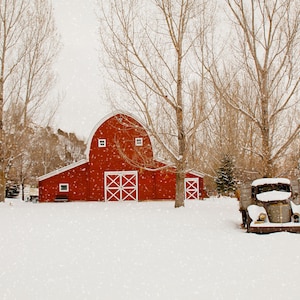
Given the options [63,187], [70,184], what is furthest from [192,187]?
[63,187]

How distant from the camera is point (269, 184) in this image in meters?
11.7

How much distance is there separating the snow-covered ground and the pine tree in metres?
20.3

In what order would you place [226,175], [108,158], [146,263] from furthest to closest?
[226,175] < [108,158] < [146,263]

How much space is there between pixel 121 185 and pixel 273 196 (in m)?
15.6

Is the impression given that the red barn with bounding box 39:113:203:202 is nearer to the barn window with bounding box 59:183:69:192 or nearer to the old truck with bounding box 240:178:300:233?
the barn window with bounding box 59:183:69:192

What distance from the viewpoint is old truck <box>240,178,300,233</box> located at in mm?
10242

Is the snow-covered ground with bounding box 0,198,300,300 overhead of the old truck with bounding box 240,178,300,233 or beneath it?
beneath

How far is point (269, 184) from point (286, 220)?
1404mm

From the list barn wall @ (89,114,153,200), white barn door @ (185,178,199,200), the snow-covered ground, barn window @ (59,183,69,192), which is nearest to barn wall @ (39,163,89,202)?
barn window @ (59,183,69,192)

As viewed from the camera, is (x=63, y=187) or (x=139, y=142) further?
(x=63, y=187)

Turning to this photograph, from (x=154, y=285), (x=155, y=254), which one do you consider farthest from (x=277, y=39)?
(x=154, y=285)

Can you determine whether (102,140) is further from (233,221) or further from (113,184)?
(233,221)

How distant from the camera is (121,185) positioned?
84.5ft

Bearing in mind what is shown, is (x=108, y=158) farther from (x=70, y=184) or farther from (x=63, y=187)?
(x=63, y=187)
